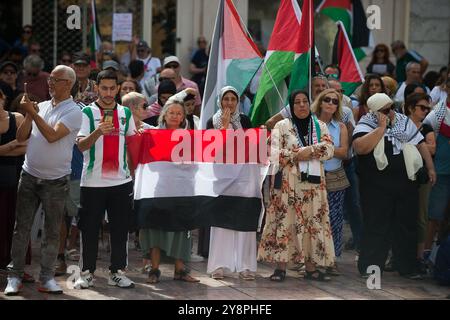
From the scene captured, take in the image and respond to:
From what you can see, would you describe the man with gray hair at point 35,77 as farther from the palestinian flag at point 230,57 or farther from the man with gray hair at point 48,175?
the man with gray hair at point 48,175

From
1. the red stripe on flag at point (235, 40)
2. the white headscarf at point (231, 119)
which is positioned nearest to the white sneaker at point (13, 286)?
the white headscarf at point (231, 119)

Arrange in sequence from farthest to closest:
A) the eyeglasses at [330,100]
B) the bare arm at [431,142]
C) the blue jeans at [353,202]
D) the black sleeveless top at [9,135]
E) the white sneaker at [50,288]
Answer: the blue jeans at [353,202] < the bare arm at [431,142] < the eyeglasses at [330,100] < the black sleeveless top at [9,135] < the white sneaker at [50,288]

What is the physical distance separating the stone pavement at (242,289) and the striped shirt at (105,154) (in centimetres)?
100

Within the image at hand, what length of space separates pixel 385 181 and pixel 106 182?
9.23ft

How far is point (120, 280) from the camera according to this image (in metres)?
9.13

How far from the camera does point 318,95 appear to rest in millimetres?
10602

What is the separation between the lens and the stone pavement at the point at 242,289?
8.84 meters

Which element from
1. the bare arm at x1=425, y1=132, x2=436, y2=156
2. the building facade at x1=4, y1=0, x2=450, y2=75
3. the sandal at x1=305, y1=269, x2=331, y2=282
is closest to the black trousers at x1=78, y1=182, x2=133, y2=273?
the sandal at x1=305, y1=269, x2=331, y2=282

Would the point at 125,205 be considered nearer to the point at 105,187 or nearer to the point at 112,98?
the point at 105,187

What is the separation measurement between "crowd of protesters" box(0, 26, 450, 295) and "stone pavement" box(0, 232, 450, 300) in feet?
0.39

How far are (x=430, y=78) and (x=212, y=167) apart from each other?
269 inches

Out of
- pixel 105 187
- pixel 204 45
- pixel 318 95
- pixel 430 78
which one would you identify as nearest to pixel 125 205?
pixel 105 187

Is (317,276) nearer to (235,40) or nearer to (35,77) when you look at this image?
(235,40)

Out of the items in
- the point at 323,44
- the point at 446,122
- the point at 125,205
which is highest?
the point at 323,44
